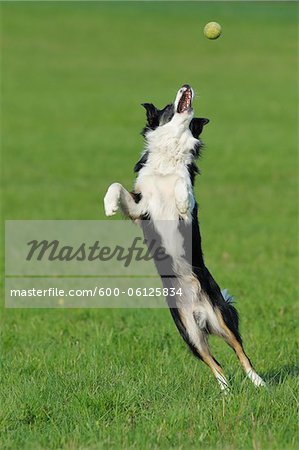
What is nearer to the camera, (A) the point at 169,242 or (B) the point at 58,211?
(A) the point at 169,242

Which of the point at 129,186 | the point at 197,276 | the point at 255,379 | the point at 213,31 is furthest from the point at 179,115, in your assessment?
the point at 129,186

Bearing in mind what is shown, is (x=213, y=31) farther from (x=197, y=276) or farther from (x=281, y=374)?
(x=281, y=374)

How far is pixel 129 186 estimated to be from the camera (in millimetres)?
21312

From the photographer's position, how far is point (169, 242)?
6.82 meters

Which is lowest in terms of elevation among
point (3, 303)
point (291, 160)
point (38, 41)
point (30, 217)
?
point (3, 303)

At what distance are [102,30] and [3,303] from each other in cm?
4273

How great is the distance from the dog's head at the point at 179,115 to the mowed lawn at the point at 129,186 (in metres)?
1.89

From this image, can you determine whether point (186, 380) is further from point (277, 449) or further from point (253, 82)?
point (253, 82)

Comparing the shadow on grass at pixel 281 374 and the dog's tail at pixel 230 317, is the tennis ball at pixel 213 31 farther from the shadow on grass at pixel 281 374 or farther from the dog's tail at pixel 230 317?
the shadow on grass at pixel 281 374

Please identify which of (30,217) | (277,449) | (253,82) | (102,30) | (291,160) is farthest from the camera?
(102,30)

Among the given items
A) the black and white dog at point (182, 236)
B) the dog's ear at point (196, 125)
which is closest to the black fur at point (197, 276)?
the black and white dog at point (182, 236)

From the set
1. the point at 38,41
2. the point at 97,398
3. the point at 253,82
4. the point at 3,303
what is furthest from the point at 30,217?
the point at 38,41

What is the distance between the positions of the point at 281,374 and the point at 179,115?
7.05 feet

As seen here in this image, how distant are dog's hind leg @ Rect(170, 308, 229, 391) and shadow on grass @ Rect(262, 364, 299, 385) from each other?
497mm
